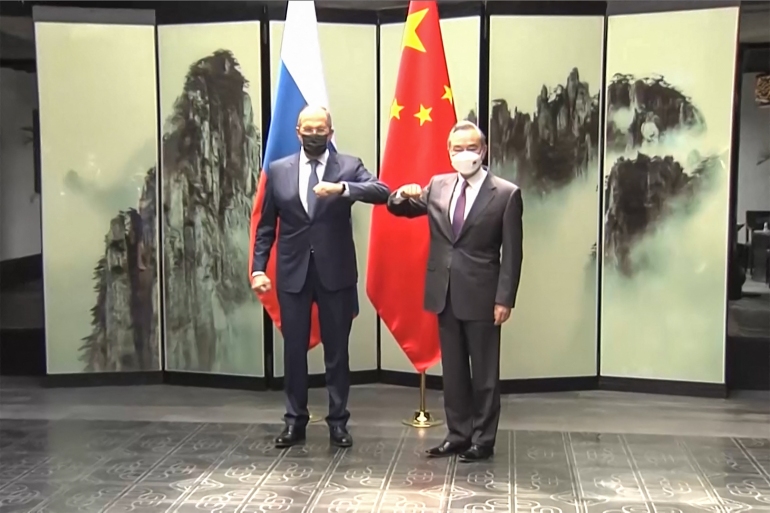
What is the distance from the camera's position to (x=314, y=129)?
3826mm

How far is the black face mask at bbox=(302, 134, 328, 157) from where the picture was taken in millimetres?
3834

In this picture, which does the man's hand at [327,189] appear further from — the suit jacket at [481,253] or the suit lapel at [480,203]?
the suit lapel at [480,203]

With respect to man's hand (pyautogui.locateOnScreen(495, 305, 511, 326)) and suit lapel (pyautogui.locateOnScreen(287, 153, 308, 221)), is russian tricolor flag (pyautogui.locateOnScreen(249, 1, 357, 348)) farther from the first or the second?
man's hand (pyautogui.locateOnScreen(495, 305, 511, 326))

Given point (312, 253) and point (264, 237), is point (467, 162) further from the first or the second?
point (264, 237)

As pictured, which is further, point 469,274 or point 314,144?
point 314,144

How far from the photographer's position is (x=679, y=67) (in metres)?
4.93

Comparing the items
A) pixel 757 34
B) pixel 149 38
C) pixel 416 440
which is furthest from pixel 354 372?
pixel 757 34

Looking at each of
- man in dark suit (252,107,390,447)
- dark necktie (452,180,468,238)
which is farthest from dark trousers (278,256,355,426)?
dark necktie (452,180,468,238)

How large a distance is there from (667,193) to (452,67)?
1.58 metres

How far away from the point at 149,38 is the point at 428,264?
2.66 meters

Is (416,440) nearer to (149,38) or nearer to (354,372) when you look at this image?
(354,372)

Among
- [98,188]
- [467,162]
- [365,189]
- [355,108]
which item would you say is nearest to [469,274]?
[467,162]

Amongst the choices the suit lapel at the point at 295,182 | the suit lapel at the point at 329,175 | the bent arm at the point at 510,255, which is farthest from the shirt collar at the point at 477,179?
the suit lapel at the point at 295,182

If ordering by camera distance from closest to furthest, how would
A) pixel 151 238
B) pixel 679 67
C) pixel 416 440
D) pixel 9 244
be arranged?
pixel 416 440 < pixel 679 67 < pixel 151 238 < pixel 9 244
